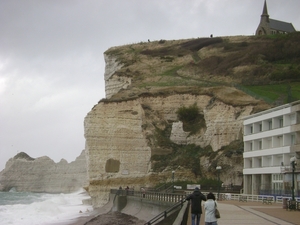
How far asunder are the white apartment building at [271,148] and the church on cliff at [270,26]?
75213 millimetres

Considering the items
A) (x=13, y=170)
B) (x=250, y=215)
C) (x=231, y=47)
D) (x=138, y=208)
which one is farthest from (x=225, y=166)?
(x=13, y=170)

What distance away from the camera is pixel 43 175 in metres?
149

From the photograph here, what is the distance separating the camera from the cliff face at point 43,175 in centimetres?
14412

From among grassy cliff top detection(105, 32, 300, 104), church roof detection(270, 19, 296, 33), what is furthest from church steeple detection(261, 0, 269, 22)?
grassy cliff top detection(105, 32, 300, 104)

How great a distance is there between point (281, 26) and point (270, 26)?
4.77 metres

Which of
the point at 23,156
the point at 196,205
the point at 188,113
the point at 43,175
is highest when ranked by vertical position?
the point at 23,156

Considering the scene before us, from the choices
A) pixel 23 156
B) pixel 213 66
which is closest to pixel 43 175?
pixel 23 156

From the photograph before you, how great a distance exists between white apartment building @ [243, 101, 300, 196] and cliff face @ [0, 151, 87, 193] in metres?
90.9

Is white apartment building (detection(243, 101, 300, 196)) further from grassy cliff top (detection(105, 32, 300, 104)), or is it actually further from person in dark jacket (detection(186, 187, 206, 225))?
person in dark jacket (detection(186, 187, 206, 225))

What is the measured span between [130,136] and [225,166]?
12491 mm

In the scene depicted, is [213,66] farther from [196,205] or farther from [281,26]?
[196,205]

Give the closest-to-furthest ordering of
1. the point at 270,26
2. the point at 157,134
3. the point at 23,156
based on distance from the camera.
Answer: the point at 157,134, the point at 270,26, the point at 23,156

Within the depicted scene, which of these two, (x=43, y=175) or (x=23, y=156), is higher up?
(x=23, y=156)

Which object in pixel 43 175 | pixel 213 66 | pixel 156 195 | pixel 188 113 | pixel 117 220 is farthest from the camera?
pixel 43 175
